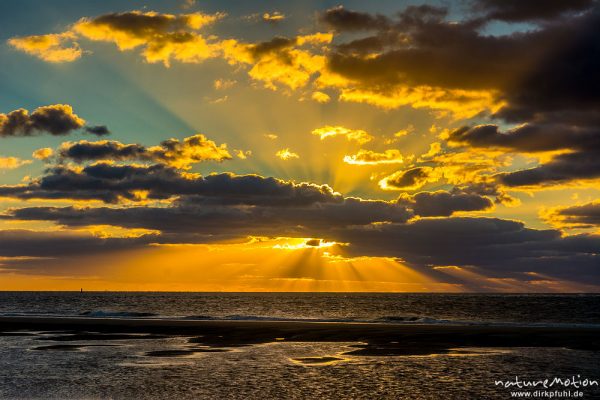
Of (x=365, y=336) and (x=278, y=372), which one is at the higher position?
(x=278, y=372)

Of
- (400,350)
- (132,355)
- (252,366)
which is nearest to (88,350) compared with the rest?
(132,355)

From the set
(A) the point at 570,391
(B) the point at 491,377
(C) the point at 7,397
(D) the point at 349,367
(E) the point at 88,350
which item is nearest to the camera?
(C) the point at 7,397

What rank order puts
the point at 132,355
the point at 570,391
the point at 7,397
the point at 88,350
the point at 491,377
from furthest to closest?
the point at 88,350
the point at 132,355
the point at 491,377
the point at 570,391
the point at 7,397

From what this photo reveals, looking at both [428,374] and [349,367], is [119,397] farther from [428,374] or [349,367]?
[428,374]

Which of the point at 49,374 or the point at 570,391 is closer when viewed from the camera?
the point at 570,391

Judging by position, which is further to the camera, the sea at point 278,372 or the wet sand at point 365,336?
the wet sand at point 365,336

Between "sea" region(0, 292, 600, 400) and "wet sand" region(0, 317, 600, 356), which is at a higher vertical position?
"sea" region(0, 292, 600, 400)

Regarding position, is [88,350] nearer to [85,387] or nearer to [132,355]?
[132,355]

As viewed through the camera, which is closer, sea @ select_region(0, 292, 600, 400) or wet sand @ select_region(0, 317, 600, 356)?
sea @ select_region(0, 292, 600, 400)

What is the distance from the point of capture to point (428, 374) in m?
27.7

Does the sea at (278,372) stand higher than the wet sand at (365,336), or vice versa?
the sea at (278,372)

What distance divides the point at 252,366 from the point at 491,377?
39.1 feet

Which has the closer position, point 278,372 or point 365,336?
point 278,372

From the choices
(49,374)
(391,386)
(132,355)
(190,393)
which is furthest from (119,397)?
(132,355)
